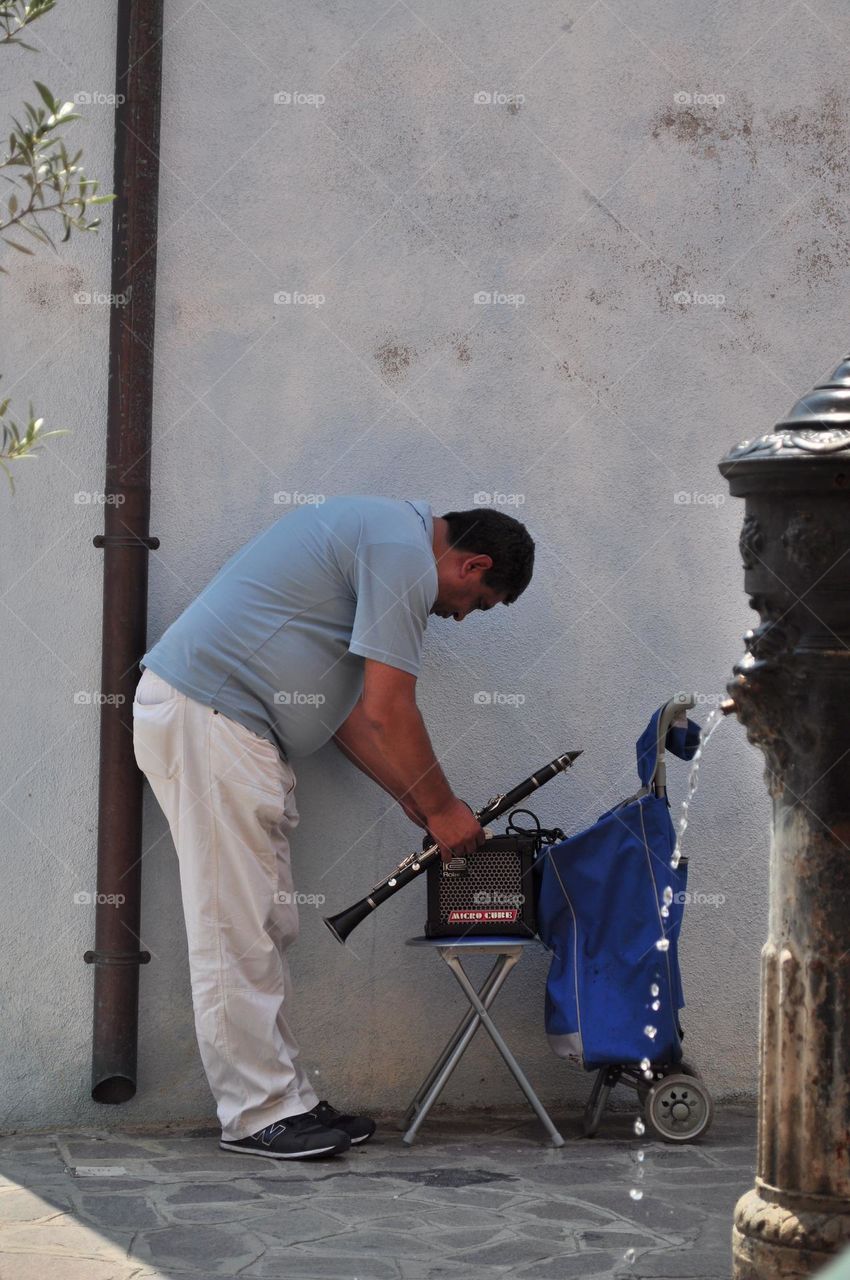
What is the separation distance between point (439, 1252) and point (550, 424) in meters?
2.65

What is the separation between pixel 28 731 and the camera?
16.8 ft

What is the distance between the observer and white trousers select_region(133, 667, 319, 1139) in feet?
15.8

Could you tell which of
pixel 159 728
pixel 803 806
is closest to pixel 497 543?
pixel 159 728

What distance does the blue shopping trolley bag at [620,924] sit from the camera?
481 centimetres

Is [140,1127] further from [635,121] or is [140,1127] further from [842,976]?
[635,121]

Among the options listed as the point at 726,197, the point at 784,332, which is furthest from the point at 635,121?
the point at 784,332

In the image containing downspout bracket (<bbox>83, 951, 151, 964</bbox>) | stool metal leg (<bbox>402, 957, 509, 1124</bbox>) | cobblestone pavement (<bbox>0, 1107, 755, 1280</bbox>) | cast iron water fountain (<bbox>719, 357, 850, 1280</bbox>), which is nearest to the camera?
cast iron water fountain (<bbox>719, 357, 850, 1280</bbox>)

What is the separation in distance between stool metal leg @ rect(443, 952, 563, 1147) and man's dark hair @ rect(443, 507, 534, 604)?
3.68 feet

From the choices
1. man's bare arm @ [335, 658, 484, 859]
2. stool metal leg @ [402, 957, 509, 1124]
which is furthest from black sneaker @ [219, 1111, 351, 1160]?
man's bare arm @ [335, 658, 484, 859]

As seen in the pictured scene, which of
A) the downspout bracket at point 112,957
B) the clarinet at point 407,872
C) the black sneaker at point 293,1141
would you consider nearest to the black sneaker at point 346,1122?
the black sneaker at point 293,1141

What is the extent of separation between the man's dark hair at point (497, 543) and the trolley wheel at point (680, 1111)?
5.06ft

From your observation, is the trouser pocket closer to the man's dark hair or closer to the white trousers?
the white trousers

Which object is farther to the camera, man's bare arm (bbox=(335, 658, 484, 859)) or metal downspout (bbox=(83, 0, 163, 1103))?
metal downspout (bbox=(83, 0, 163, 1103))

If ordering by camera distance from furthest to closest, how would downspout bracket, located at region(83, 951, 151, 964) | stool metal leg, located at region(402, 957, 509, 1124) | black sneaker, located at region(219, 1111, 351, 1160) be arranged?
1. downspout bracket, located at region(83, 951, 151, 964)
2. stool metal leg, located at region(402, 957, 509, 1124)
3. black sneaker, located at region(219, 1111, 351, 1160)
